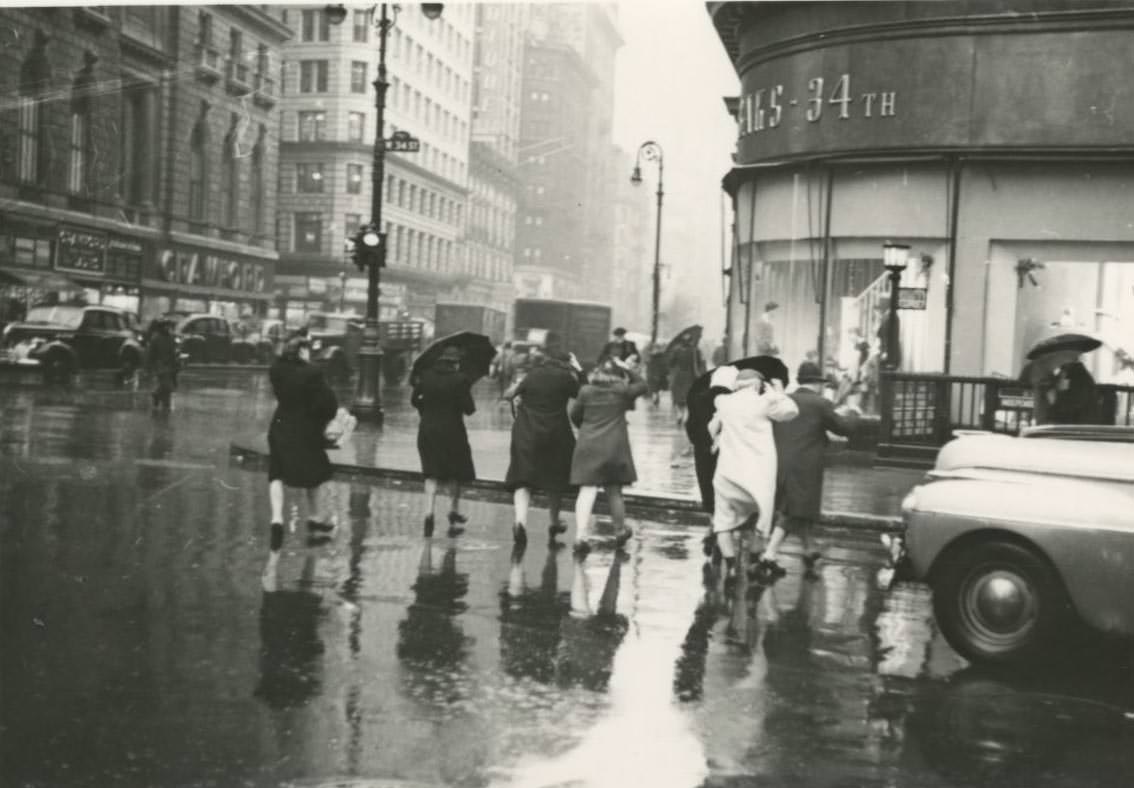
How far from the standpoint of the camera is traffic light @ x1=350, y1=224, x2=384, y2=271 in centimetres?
2330

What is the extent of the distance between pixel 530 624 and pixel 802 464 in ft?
11.2

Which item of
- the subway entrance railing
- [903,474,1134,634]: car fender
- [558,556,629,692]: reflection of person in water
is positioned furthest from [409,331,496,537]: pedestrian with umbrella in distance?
the subway entrance railing

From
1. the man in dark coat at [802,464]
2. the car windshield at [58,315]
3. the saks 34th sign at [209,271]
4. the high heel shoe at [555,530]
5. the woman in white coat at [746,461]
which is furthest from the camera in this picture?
the saks 34th sign at [209,271]

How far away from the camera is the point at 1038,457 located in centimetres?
765

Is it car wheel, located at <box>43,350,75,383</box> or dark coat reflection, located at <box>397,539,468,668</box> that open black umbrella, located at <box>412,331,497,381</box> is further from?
car wheel, located at <box>43,350,75,383</box>

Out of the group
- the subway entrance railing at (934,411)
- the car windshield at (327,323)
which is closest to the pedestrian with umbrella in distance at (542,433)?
the subway entrance railing at (934,411)

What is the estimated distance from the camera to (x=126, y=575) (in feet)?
31.7

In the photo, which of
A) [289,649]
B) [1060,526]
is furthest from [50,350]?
[1060,526]

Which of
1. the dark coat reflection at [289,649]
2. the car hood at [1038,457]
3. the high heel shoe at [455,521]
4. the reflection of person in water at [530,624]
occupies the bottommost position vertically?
the dark coat reflection at [289,649]

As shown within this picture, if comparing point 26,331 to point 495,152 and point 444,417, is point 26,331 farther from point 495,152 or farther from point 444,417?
point 495,152

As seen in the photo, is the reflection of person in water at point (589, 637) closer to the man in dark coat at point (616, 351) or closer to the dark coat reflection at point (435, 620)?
the dark coat reflection at point (435, 620)

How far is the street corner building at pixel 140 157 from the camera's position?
126 ft

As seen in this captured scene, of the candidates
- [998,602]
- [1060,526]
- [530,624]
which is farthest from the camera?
[530,624]

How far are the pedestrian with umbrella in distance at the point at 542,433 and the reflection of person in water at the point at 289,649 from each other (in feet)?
9.94
